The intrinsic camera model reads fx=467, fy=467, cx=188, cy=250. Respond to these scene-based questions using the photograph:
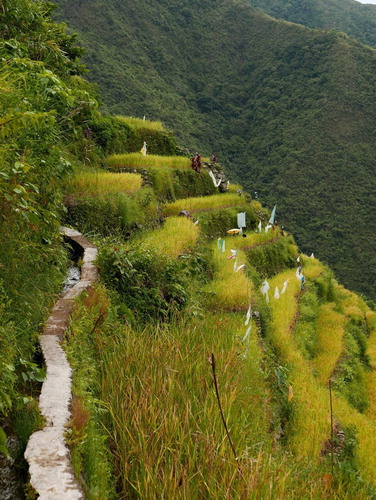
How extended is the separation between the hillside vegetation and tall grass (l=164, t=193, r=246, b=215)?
90mm

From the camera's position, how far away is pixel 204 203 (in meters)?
15.0

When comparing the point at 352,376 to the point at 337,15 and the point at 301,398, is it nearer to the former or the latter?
the point at 301,398

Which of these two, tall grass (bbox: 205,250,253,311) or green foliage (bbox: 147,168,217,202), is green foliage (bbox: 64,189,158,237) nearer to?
tall grass (bbox: 205,250,253,311)

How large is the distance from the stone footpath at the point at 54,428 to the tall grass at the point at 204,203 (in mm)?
8748

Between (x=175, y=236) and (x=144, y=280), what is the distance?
3.34m

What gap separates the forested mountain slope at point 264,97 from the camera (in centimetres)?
5403

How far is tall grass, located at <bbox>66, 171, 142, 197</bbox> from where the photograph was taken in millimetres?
8719

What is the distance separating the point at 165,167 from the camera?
14477 mm

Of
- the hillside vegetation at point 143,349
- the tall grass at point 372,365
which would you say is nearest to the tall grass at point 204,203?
the hillside vegetation at point 143,349

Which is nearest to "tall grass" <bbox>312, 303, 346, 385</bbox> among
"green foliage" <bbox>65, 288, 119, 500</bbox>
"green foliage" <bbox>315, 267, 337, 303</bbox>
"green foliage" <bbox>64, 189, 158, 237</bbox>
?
"green foliage" <bbox>315, 267, 337, 303</bbox>

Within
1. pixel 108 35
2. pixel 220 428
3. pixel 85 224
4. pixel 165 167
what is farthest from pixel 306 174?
pixel 220 428

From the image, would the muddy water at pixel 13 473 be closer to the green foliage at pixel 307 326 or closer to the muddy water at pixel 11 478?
the muddy water at pixel 11 478

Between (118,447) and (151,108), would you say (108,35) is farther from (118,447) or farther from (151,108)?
(118,447)

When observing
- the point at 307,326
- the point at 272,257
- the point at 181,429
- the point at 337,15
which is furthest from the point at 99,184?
the point at 337,15
